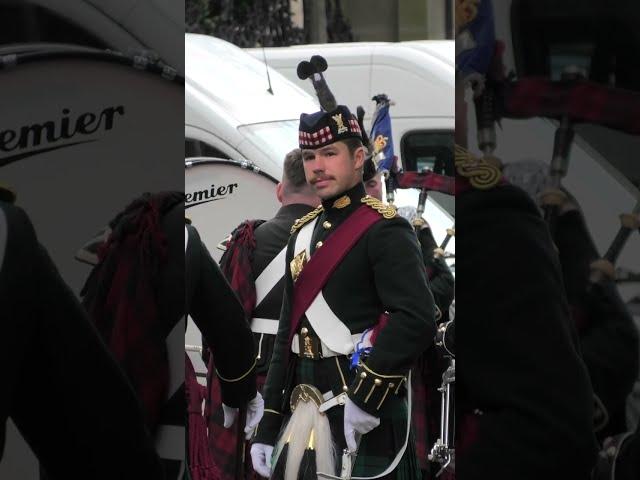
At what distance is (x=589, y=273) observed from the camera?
1.87 meters

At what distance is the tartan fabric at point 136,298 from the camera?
221 centimetres

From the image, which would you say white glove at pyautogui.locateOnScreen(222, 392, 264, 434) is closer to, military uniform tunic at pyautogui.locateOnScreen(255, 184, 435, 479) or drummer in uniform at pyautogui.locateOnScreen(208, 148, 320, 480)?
military uniform tunic at pyautogui.locateOnScreen(255, 184, 435, 479)

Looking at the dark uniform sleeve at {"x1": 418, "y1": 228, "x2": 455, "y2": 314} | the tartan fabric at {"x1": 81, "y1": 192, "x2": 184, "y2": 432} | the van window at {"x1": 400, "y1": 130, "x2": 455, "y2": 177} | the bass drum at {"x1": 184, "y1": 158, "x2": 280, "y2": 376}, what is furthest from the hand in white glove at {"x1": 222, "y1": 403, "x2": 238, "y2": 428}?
the van window at {"x1": 400, "y1": 130, "x2": 455, "y2": 177}

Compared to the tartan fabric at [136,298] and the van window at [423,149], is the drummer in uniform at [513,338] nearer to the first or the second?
the tartan fabric at [136,298]

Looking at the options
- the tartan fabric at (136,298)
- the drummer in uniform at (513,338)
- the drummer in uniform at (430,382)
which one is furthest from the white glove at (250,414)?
the drummer in uniform at (513,338)

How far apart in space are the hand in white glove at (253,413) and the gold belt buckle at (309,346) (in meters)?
0.20

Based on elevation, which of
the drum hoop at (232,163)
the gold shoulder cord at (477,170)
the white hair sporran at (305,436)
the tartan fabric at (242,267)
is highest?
the gold shoulder cord at (477,170)

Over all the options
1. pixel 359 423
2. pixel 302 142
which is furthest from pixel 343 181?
pixel 359 423

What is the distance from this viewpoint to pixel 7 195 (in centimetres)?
213

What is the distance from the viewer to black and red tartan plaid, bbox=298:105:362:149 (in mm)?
4230

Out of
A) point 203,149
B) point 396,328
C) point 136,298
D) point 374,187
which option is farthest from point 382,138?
point 136,298

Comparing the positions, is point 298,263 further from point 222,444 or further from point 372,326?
point 222,444

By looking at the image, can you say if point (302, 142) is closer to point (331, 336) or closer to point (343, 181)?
point (343, 181)

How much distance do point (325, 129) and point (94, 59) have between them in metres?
2.11
